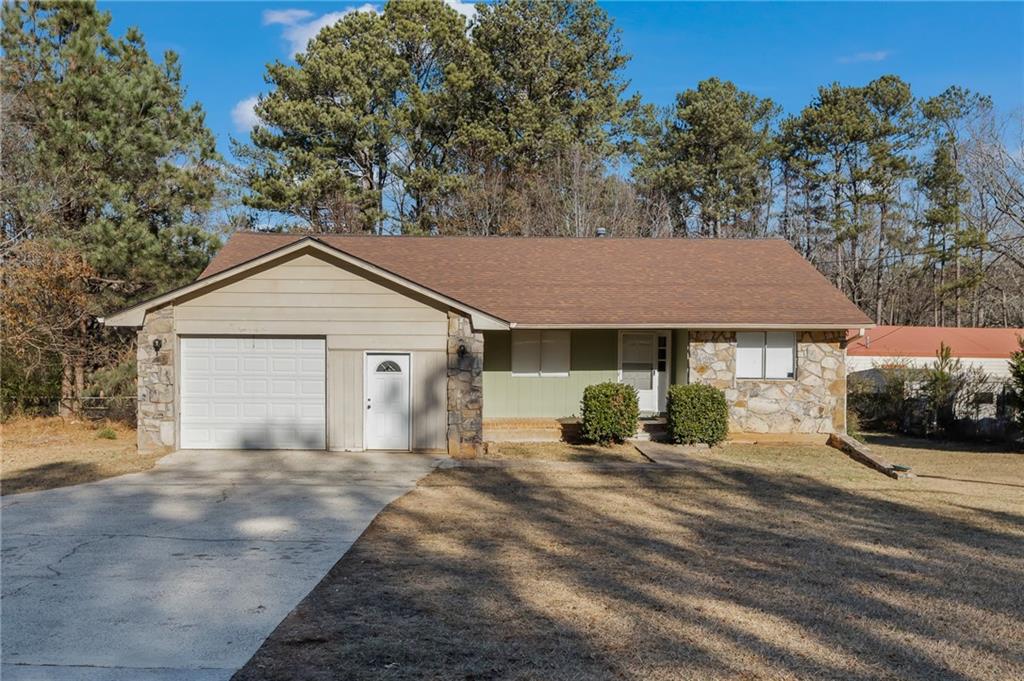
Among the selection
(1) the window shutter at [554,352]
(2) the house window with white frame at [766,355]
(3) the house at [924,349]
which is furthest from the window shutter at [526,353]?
(3) the house at [924,349]

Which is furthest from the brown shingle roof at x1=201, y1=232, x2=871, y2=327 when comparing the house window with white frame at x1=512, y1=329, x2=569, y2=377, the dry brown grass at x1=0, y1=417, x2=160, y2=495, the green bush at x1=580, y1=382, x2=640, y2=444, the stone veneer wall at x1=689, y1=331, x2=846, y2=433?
the dry brown grass at x1=0, y1=417, x2=160, y2=495

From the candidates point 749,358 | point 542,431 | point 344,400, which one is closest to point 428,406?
point 344,400

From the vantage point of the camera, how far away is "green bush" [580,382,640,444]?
581 inches

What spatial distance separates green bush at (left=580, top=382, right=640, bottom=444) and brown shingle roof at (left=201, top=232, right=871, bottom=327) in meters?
1.36

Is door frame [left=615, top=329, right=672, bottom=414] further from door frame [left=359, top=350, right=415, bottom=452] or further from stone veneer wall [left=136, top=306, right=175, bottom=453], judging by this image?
stone veneer wall [left=136, top=306, right=175, bottom=453]

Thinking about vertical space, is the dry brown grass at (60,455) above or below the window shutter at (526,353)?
below

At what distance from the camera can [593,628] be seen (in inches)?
217

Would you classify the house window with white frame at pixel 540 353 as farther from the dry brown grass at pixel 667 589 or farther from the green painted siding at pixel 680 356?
the dry brown grass at pixel 667 589

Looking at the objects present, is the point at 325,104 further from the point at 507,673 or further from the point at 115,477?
the point at 507,673

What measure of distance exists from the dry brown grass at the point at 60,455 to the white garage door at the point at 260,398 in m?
1.24

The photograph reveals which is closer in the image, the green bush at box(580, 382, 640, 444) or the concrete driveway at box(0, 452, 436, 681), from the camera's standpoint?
the concrete driveway at box(0, 452, 436, 681)

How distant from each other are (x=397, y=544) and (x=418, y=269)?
1049 cm

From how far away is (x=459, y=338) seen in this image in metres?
13.7

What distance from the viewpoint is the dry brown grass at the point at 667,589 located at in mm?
4930
